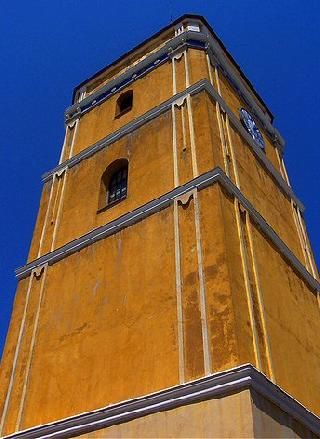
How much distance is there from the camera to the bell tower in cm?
802

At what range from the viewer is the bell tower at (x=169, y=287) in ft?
26.3

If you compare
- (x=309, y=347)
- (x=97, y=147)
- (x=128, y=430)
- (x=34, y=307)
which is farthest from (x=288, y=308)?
(x=97, y=147)

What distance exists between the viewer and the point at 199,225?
998 centimetres

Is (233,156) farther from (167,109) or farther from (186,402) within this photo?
(186,402)

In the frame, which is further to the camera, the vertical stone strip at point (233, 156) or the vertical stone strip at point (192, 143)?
the vertical stone strip at point (233, 156)

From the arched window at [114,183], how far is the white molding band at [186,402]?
537cm

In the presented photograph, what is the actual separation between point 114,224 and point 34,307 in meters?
2.49

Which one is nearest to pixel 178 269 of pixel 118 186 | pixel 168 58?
pixel 118 186

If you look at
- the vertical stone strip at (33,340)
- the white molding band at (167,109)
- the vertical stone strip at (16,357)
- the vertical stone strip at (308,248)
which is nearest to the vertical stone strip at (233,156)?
the white molding band at (167,109)

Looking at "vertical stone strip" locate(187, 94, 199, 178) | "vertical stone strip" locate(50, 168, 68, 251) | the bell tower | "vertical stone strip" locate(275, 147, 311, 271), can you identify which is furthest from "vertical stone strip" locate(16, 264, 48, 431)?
"vertical stone strip" locate(275, 147, 311, 271)

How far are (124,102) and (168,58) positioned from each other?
74.7 inches

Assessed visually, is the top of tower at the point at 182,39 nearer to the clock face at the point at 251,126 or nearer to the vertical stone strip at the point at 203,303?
the clock face at the point at 251,126

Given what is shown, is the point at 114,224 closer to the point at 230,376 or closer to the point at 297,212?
the point at 230,376

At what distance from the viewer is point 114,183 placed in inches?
538
